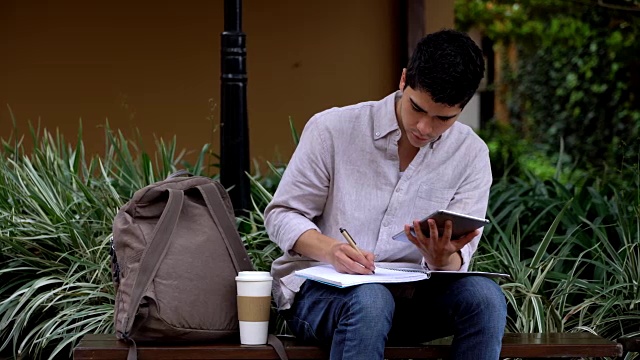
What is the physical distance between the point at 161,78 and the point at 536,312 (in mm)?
4080

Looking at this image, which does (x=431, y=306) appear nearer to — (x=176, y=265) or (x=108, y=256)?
(x=176, y=265)

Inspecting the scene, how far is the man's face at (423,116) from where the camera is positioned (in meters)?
3.09

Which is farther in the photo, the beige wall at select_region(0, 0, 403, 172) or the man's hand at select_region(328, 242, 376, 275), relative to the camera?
the beige wall at select_region(0, 0, 403, 172)

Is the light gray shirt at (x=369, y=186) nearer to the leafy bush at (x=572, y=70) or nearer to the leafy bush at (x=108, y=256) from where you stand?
the leafy bush at (x=108, y=256)

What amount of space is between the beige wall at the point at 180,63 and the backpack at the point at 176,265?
3.75 metres

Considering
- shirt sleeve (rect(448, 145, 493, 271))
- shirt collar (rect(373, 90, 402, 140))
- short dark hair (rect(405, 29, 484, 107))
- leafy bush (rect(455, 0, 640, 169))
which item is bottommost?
leafy bush (rect(455, 0, 640, 169))

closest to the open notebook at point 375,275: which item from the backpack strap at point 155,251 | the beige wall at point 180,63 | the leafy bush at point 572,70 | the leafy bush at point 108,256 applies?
the backpack strap at point 155,251

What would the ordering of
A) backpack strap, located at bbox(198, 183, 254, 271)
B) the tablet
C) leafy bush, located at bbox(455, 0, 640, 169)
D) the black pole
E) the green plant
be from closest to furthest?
1. the tablet
2. backpack strap, located at bbox(198, 183, 254, 271)
3. the green plant
4. the black pole
5. leafy bush, located at bbox(455, 0, 640, 169)

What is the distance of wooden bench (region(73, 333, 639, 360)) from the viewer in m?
3.12

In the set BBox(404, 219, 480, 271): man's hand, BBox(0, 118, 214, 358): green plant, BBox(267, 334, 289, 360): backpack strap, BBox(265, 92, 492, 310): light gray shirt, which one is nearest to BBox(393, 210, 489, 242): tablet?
BBox(404, 219, 480, 271): man's hand

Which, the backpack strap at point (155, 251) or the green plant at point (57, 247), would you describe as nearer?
the backpack strap at point (155, 251)

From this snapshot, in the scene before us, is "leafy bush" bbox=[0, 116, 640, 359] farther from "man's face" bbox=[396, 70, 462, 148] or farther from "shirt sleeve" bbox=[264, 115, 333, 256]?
"man's face" bbox=[396, 70, 462, 148]

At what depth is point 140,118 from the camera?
7242 millimetres

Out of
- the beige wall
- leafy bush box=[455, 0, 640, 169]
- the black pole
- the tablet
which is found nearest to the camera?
the tablet
